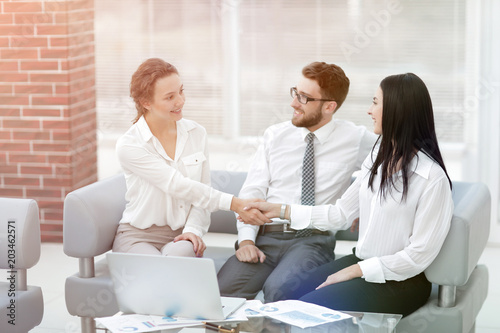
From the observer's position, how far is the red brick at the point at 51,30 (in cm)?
460

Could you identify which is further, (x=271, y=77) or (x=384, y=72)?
(x=271, y=77)

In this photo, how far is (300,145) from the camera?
3.27 meters

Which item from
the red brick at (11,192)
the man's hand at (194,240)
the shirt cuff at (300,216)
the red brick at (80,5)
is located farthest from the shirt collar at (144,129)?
the red brick at (11,192)

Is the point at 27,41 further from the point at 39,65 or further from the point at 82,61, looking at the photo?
the point at 82,61

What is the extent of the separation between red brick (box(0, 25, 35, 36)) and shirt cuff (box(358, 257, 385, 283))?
9.53 feet

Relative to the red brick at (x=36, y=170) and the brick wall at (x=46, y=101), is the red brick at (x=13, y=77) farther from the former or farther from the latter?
the red brick at (x=36, y=170)

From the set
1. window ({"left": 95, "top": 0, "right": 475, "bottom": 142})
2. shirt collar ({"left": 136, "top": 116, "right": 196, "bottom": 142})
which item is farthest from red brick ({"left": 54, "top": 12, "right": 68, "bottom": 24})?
shirt collar ({"left": 136, "top": 116, "right": 196, "bottom": 142})

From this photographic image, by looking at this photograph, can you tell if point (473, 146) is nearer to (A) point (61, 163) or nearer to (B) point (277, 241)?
(B) point (277, 241)

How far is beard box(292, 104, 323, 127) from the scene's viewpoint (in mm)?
3215

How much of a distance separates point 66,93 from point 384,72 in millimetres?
2289

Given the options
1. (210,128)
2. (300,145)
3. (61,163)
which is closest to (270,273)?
(300,145)

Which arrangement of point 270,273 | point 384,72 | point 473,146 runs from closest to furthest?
point 270,273
point 473,146
point 384,72

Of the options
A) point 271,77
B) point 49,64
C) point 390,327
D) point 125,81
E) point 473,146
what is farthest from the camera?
point 125,81

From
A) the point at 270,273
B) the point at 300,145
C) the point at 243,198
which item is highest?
the point at 300,145
